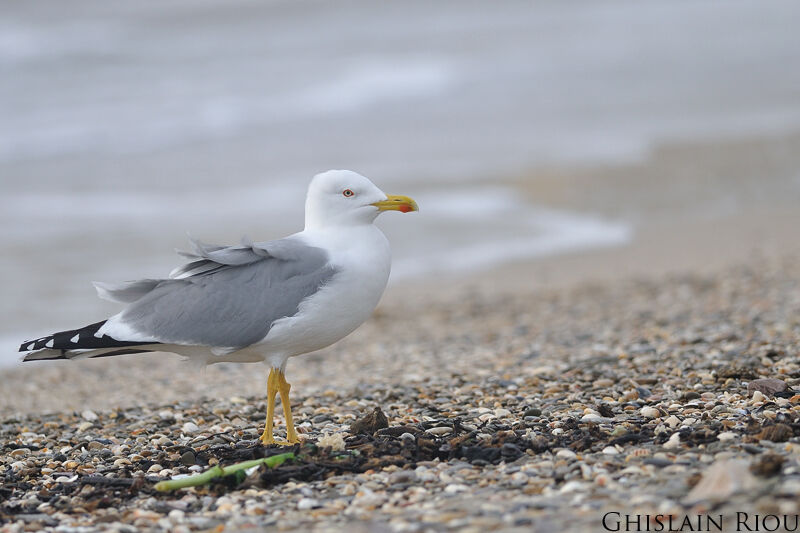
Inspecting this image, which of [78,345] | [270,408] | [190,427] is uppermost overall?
[78,345]

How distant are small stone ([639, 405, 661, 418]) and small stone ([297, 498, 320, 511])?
179 centimetres

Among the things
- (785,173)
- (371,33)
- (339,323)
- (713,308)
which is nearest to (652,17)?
(371,33)

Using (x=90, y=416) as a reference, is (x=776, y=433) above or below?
below

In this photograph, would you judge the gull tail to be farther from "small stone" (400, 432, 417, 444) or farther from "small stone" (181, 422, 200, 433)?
"small stone" (400, 432, 417, 444)

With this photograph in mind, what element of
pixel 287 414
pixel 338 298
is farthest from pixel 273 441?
pixel 338 298

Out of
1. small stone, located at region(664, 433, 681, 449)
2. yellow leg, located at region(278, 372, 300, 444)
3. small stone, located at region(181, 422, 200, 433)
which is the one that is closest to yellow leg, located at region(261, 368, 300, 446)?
yellow leg, located at region(278, 372, 300, 444)

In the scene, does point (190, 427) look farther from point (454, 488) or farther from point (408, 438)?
point (454, 488)

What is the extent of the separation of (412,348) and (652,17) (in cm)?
2387

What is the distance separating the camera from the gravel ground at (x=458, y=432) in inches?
158

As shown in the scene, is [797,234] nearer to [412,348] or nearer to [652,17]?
[412,348]

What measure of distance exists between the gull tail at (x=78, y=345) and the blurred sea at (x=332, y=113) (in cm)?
512

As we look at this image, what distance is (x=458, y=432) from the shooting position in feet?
16.8

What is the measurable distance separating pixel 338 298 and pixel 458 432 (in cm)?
87

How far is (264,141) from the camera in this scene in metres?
20.2
